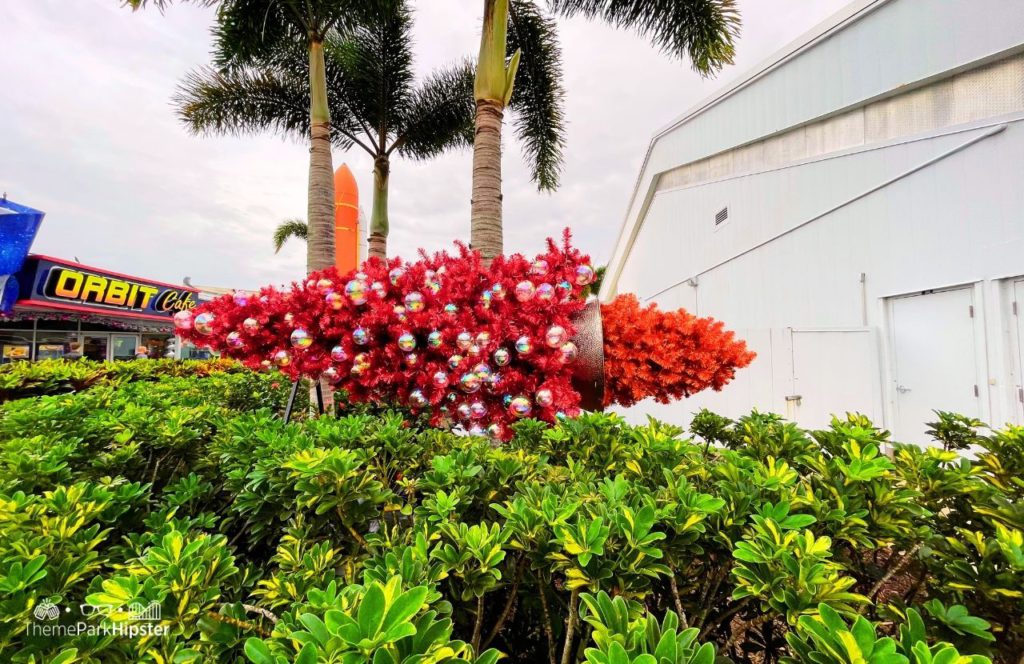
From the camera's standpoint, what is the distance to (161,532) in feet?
4.45

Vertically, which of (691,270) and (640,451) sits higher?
(691,270)

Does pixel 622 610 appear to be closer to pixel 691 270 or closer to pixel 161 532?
pixel 161 532

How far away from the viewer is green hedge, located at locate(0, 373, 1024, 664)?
741 mm

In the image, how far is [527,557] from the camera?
1.08m

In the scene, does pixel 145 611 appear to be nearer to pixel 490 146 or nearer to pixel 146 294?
pixel 490 146

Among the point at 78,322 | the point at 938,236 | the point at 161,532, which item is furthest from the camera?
the point at 78,322

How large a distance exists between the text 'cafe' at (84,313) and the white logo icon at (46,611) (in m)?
11.5

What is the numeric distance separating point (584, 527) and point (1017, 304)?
6875 mm

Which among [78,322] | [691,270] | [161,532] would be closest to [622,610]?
[161,532]

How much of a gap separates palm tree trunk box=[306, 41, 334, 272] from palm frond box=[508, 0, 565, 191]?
297 cm

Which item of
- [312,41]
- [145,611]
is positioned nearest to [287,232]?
[312,41]

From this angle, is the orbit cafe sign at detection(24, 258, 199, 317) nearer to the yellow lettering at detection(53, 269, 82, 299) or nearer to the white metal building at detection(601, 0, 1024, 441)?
the yellow lettering at detection(53, 269, 82, 299)

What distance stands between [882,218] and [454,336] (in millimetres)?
7145

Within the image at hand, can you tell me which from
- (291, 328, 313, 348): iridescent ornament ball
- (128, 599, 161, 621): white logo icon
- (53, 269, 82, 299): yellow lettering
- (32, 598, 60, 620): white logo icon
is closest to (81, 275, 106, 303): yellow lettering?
(53, 269, 82, 299): yellow lettering
